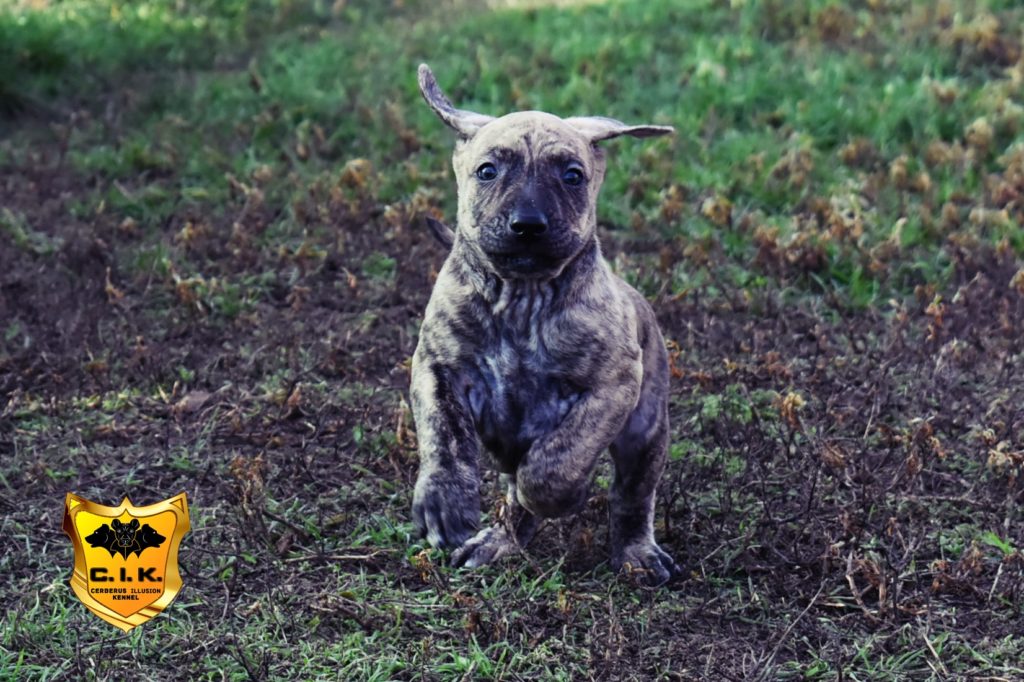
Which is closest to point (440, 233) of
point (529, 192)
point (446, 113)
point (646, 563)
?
→ point (446, 113)

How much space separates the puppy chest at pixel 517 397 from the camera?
5551 millimetres

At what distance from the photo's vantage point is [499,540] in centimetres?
620

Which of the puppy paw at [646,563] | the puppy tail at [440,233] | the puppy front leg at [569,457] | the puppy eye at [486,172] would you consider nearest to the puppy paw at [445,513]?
the puppy front leg at [569,457]

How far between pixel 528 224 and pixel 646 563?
165 centimetres

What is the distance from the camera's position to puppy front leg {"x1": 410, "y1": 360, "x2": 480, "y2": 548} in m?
5.17

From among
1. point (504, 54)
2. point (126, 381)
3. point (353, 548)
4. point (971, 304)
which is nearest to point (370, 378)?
point (126, 381)

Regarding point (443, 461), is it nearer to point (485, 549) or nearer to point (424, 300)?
point (485, 549)

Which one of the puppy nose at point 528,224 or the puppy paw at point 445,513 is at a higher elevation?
the puppy nose at point 528,224

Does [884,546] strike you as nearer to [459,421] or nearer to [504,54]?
[459,421]

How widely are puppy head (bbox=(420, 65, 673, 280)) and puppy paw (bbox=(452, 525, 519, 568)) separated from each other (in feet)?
4.14

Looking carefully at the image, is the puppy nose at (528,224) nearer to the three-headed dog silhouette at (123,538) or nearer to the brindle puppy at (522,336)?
the brindle puppy at (522,336)

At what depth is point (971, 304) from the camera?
8.65 m

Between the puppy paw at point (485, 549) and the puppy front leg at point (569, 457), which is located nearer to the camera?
the puppy front leg at point (569, 457)

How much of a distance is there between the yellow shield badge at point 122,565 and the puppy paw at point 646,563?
1770mm
